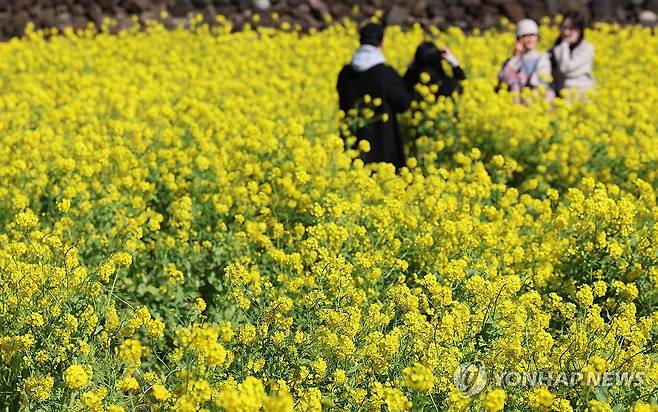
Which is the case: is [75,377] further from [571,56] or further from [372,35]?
[571,56]

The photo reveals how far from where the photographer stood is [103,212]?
5629 millimetres

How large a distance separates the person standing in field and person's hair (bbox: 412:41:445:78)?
1.06 metres

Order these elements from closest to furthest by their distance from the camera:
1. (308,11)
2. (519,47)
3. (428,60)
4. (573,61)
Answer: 1. (519,47)
2. (428,60)
3. (573,61)
4. (308,11)

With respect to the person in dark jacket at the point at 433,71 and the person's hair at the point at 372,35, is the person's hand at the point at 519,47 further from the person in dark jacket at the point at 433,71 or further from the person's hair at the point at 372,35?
the person's hair at the point at 372,35

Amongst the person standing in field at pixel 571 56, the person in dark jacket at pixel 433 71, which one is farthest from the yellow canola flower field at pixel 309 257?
the person standing in field at pixel 571 56

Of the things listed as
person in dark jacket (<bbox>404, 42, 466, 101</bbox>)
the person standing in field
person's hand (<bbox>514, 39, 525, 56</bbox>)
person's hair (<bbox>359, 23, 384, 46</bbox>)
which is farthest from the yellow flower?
the person standing in field

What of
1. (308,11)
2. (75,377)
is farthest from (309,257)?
(308,11)

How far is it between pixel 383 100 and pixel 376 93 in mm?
77

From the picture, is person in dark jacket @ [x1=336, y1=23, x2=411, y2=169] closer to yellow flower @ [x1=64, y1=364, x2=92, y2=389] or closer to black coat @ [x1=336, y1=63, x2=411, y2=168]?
black coat @ [x1=336, y1=63, x2=411, y2=168]

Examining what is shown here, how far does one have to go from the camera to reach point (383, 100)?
7.29 m

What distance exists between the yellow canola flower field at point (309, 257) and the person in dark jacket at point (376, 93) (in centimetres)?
36

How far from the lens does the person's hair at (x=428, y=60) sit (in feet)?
26.3

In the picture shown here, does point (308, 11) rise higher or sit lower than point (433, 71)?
higher

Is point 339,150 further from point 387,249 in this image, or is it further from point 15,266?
point 15,266
